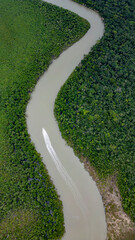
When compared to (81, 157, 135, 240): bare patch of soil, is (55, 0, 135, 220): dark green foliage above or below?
above

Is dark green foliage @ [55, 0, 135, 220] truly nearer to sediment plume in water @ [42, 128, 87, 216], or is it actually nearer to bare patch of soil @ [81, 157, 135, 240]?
bare patch of soil @ [81, 157, 135, 240]

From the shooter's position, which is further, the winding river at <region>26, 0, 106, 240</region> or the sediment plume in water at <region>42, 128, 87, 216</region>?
the sediment plume in water at <region>42, 128, 87, 216</region>

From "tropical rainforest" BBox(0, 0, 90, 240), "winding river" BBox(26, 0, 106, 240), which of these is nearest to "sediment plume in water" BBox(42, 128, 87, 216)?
"winding river" BBox(26, 0, 106, 240)

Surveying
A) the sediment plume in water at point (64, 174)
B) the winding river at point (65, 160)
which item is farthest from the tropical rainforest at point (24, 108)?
the sediment plume in water at point (64, 174)

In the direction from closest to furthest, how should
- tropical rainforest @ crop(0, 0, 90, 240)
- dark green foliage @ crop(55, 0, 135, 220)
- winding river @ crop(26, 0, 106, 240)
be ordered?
1. tropical rainforest @ crop(0, 0, 90, 240)
2. winding river @ crop(26, 0, 106, 240)
3. dark green foliage @ crop(55, 0, 135, 220)

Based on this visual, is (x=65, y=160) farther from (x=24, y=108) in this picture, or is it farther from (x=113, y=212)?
(x=24, y=108)

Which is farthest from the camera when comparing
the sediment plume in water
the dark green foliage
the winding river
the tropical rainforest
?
the dark green foliage

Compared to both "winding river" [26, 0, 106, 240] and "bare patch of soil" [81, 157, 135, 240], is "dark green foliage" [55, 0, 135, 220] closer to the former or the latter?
"bare patch of soil" [81, 157, 135, 240]
